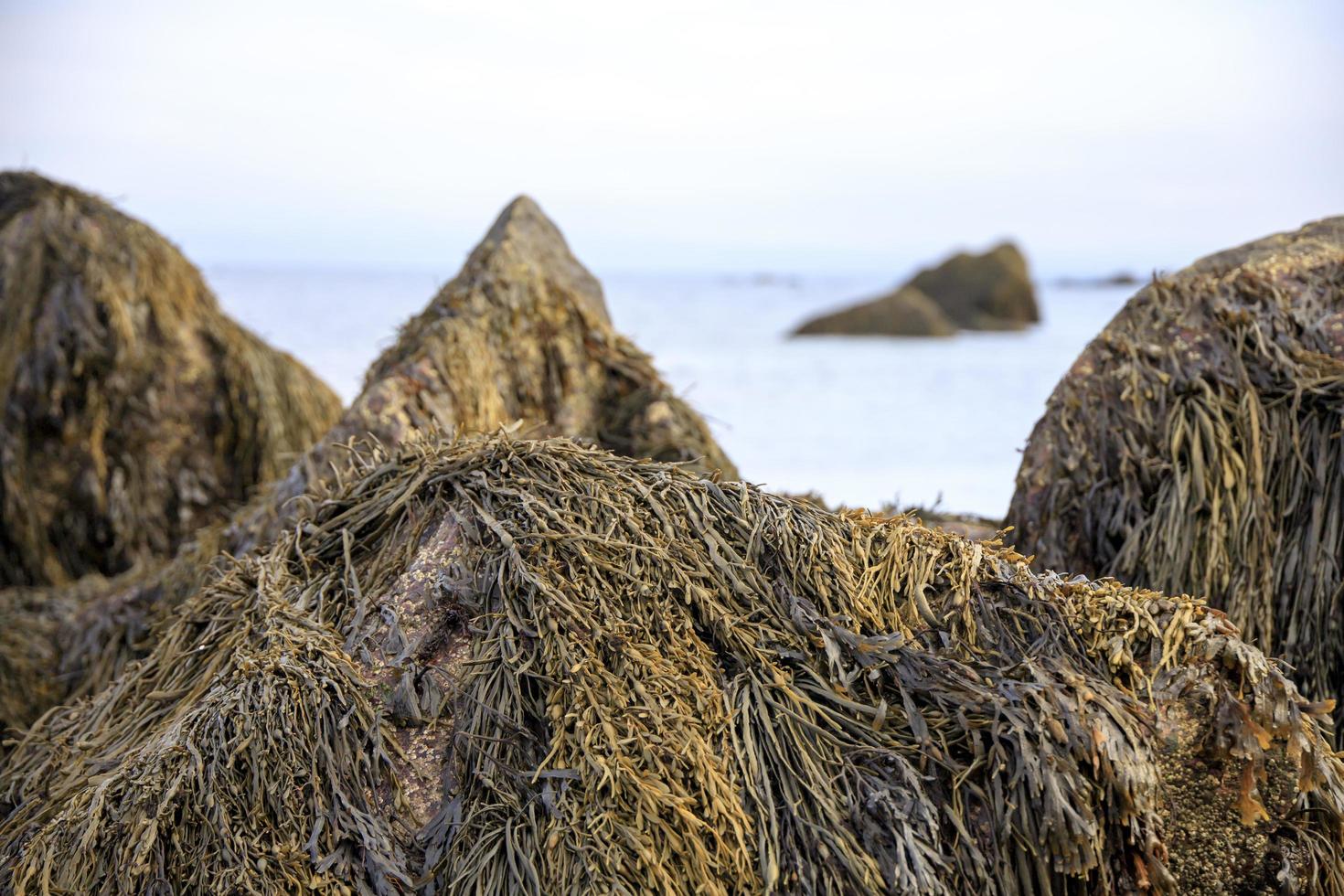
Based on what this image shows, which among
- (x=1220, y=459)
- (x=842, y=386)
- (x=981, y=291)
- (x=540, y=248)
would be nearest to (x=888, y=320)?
(x=981, y=291)

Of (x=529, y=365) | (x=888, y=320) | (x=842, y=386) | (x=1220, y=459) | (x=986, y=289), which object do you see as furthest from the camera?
(x=986, y=289)

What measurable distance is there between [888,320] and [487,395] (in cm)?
1408

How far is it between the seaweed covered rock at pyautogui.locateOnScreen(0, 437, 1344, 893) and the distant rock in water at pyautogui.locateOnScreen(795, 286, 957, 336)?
49.6 feet

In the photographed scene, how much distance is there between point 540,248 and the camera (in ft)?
12.7

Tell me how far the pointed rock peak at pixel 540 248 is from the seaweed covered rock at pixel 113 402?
1.37 metres

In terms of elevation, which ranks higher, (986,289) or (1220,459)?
(986,289)

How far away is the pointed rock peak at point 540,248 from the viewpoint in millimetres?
3783

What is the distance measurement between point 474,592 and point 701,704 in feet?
1.45

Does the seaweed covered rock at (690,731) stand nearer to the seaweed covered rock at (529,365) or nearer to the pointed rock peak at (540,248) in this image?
the seaweed covered rock at (529,365)

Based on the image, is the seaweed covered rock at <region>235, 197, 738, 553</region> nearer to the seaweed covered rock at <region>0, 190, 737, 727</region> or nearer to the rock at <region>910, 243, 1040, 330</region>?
the seaweed covered rock at <region>0, 190, 737, 727</region>

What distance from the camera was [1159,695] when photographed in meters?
1.75

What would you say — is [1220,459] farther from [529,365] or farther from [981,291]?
[981,291]

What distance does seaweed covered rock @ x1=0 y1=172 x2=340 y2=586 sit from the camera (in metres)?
4.37

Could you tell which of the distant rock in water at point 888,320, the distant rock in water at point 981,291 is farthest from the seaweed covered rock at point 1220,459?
the distant rock in water at point 981,291
